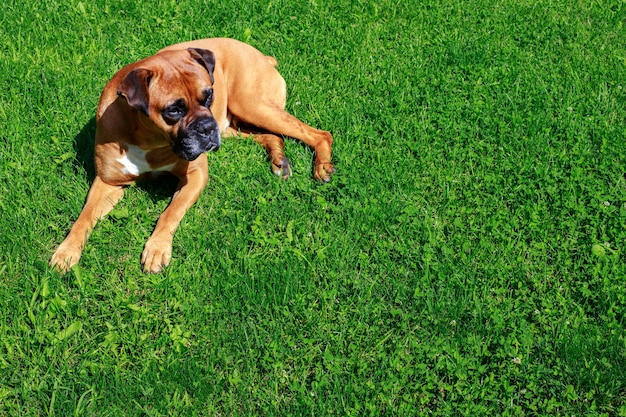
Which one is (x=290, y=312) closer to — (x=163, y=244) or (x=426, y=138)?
(x=163, y=244)

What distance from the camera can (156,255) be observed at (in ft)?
13.1

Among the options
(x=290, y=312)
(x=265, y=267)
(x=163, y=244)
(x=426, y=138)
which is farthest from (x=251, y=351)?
(x=426, y=138)

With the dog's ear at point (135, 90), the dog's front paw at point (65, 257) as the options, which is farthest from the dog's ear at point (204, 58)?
the dog's front paw at point (65, 257)

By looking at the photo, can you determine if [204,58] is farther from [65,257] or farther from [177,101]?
[65,257]

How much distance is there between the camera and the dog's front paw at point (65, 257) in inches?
153

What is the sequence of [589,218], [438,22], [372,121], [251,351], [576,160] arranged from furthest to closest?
[438,22] < [372,121] < [576,160] < [589,218] < [251,351]

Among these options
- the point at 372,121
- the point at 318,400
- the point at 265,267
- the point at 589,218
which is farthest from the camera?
the point at 372,121

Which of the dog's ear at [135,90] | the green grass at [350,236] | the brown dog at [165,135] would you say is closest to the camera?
the green grass at [350,236]

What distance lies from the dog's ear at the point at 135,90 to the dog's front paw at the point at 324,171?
131 centimetres

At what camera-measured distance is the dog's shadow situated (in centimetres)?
462

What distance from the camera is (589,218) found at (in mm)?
4219

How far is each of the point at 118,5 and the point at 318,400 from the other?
14.7 feet

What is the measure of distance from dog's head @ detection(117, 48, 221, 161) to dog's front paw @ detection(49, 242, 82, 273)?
865mm

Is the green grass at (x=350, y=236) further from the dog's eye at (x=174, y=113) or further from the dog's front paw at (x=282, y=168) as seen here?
the dog's eye at (x=174, y=113)
